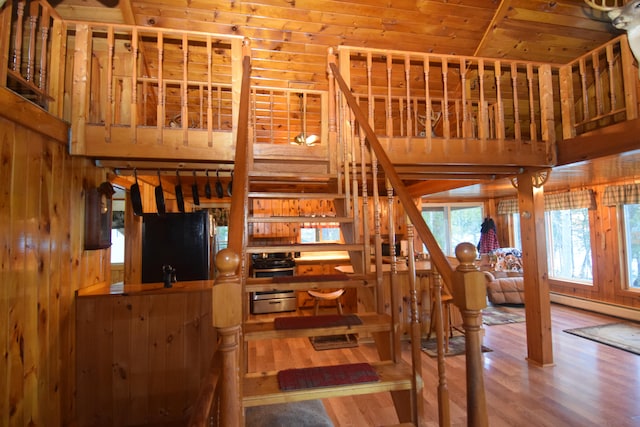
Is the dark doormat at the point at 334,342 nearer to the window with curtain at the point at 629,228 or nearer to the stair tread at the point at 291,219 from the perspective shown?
the stair tread at the point at 291,219

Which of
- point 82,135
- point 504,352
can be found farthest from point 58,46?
point 504,352

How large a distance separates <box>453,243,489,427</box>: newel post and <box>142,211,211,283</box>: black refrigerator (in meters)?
3.00

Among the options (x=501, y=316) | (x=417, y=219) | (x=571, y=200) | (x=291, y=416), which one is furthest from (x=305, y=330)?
(x=571, y=200)

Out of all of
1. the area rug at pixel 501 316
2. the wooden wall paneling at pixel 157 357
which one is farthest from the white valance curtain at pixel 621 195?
the wooden wall paneling at pixel 157 357

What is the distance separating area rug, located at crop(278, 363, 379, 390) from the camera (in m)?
1.33

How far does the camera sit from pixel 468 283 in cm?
104

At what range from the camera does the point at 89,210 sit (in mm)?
2352

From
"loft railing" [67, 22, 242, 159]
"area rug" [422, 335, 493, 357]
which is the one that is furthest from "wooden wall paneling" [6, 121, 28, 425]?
"area rug" [422, 335, 493, 357]

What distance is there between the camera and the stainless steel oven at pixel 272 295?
534 cm

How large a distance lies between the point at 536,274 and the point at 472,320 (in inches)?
104

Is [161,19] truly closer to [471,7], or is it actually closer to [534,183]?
[471,7]

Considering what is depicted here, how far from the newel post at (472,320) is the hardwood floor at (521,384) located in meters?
1.51

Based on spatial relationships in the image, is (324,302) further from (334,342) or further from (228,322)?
(228,322)

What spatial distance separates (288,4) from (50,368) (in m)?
3.82
